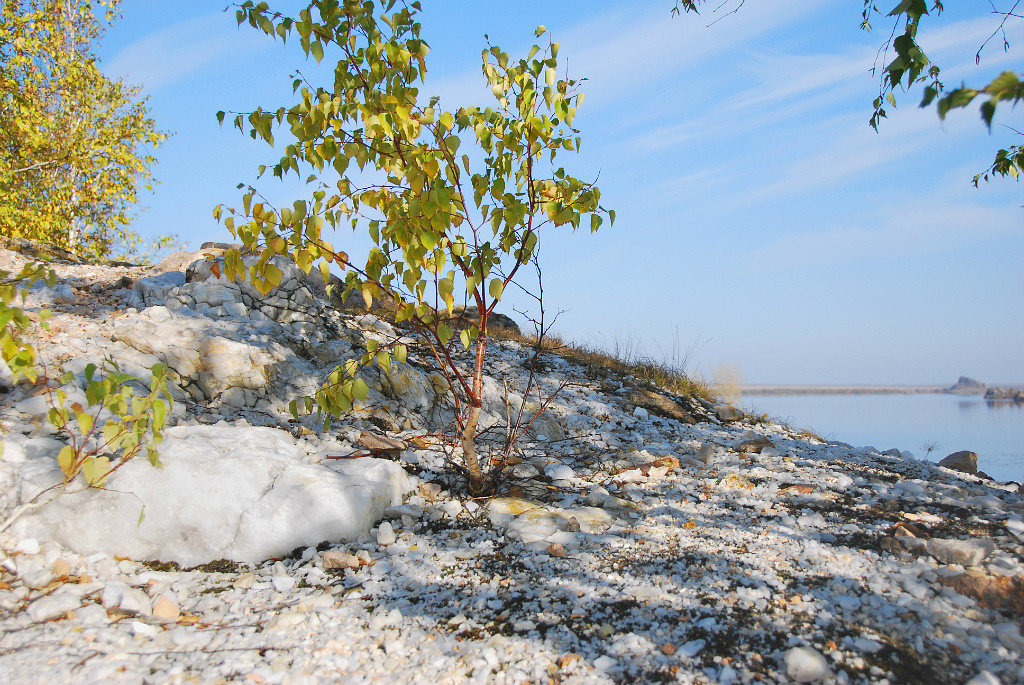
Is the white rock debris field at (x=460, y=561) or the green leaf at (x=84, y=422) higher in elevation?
the green leaf at (x=84, y=422)

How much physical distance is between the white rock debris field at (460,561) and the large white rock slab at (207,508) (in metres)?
0.01

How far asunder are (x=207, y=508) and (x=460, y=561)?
1414 millimetres

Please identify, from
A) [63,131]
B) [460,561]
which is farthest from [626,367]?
[63,131]

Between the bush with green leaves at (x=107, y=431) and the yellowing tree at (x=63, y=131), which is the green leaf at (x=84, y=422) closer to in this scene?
the bush with green leaves at (x=107, y=431)

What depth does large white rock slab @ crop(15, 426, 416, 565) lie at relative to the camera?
10.2 ft

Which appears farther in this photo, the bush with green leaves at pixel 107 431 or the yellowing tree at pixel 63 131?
the yellowing tree at pixel 63 131

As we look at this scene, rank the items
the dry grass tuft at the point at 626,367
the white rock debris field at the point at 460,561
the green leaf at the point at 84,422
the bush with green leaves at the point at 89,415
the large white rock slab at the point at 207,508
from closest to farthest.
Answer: the white rock debris field at the point at 460,561 < the bush with green leaves at the point at 89,415 < the green leaf at the point at 84,422 < the large white rock slab at the point at 207,508 < the dry grass tuft at the point at 626,367

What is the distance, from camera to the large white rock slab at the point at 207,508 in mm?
3117

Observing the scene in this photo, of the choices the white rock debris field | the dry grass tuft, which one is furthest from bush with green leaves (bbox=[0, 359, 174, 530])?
the dry grass tuft

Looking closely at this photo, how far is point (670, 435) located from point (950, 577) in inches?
144

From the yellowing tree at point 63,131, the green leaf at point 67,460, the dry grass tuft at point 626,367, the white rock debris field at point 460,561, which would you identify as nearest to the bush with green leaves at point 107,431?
the green leaf at point 67,460

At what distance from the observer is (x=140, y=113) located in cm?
1491

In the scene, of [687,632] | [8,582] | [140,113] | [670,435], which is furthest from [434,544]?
[140,113]

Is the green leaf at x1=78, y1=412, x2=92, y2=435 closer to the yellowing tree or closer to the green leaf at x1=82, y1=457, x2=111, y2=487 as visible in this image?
the green leaf at x1=82, y1=457, x2=111, y2=487
